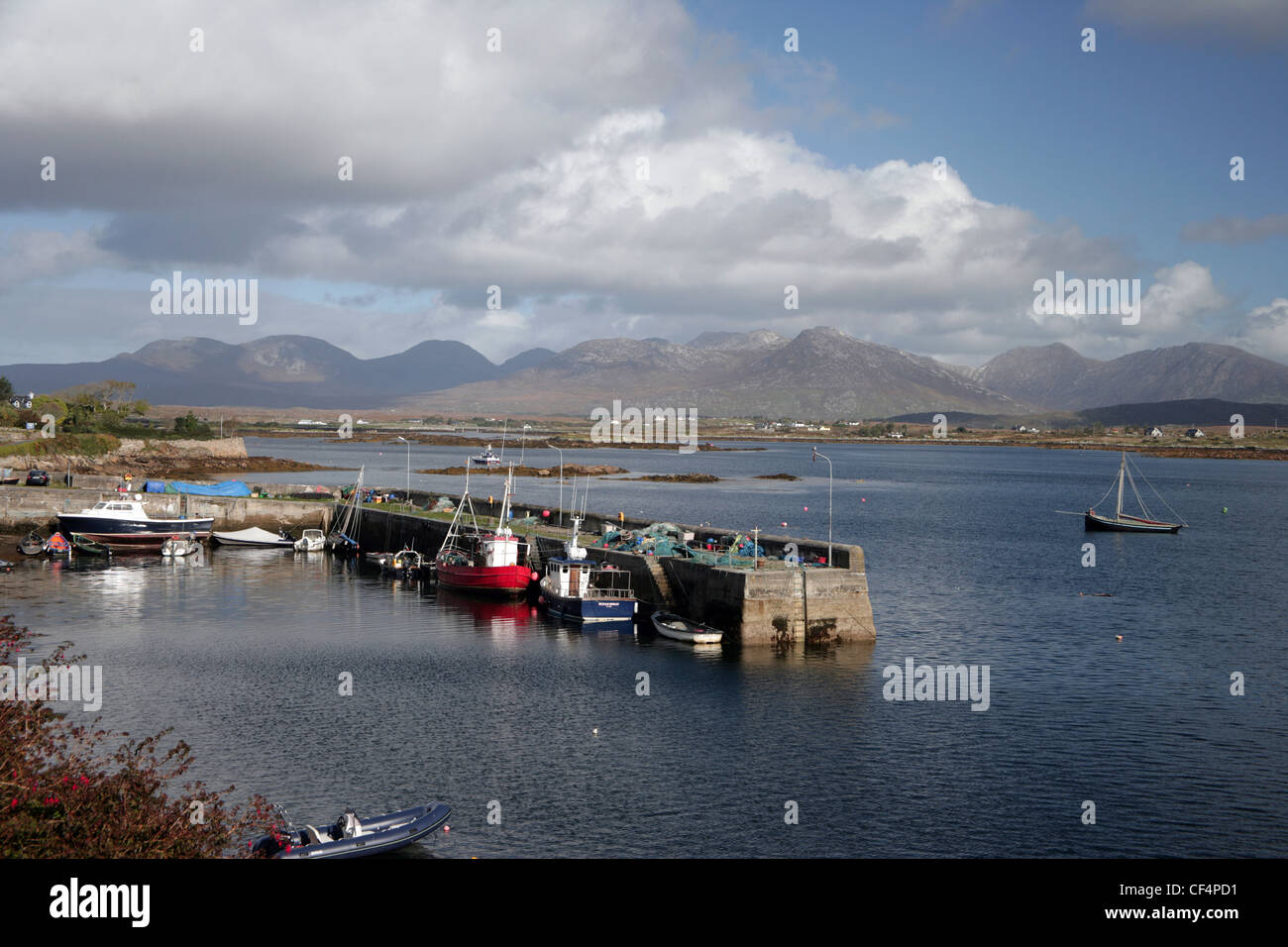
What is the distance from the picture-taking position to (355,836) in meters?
21.0

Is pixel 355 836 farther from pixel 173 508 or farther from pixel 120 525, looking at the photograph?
pixel 173 508

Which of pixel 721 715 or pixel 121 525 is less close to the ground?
pixel 121 525

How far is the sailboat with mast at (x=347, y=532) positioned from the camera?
252 feet

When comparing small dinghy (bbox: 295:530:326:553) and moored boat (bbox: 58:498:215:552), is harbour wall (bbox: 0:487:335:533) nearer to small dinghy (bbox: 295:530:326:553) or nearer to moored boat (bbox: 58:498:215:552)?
Result: moored boat (bbox: 58:498:215:552)

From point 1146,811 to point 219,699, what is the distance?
28839mm

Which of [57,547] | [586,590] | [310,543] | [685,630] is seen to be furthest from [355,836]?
[310,543]

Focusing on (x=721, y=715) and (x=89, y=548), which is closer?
→ (x=721, y=715)

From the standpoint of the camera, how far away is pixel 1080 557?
7744 centimetres

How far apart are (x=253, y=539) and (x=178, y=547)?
310 inches

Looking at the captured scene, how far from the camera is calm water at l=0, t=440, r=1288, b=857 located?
79.4 ft

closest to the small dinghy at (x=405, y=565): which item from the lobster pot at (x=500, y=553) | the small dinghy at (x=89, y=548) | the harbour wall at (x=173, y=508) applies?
the lobster pot at (x=500, y=553)

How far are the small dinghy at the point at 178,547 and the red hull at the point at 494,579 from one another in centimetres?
2595
